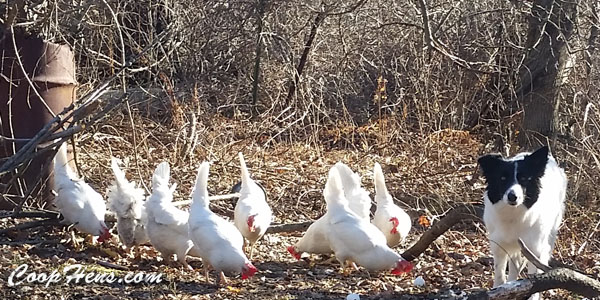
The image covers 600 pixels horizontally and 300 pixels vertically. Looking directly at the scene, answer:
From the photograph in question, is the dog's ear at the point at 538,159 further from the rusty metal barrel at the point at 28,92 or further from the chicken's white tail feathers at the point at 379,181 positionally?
the rusty metal barrel at the point at 28,92

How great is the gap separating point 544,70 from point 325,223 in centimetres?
383

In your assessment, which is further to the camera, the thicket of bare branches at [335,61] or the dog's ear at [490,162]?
the thicket of bare branches at [335,61]

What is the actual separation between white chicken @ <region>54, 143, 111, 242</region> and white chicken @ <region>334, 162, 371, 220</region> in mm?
2124

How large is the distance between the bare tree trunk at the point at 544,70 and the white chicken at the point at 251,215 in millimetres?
3329

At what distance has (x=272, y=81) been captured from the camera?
13.2 meters

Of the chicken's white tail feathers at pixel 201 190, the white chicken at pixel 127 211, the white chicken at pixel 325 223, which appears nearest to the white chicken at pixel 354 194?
the white chicken at pixel 325 223

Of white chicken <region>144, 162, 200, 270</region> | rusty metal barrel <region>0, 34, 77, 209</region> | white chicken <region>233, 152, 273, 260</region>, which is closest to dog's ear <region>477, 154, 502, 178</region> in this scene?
white chicken <region>233, 152, 273, 260</region>

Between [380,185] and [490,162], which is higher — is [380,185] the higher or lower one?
the lower one

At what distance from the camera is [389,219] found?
6941 millimetres

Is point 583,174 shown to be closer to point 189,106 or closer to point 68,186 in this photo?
point 68,186

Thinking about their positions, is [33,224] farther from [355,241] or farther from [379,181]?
[379,181]

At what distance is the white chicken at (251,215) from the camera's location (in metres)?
6.65

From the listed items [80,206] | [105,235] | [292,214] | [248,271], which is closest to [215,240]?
[248,271]

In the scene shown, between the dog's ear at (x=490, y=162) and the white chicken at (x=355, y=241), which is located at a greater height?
the dog's ear at (x=490, y=162)
